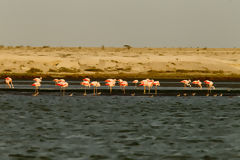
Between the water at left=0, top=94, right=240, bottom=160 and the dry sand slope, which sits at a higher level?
the dry sand slope

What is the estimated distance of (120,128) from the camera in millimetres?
27625

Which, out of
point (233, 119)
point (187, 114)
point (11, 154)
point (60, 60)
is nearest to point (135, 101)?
point (187, 114)

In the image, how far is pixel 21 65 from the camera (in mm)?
99438

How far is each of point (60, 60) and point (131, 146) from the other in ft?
271

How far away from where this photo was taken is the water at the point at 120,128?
21.1 m

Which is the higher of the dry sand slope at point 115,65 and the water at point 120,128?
the dry sand slope at point 115,65

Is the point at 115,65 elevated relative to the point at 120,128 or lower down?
elevated

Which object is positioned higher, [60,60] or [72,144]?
[60,60]

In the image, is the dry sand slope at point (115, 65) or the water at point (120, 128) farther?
the dry sand slope at point (115, 65)

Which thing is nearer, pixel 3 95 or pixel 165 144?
pixel 165 144

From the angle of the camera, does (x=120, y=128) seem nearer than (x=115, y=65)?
Yes

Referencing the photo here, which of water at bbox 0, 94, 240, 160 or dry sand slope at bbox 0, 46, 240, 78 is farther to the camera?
dry sand slope at bbox 0, 46, 240, 78

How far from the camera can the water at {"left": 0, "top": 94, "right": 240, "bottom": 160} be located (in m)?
21.1

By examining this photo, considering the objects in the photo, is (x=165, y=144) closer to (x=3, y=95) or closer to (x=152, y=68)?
(x=3, y=95)
